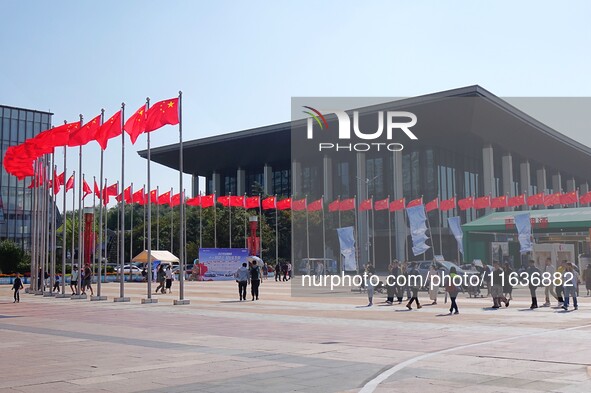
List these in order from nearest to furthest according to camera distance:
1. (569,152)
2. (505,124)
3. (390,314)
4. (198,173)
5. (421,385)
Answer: (421,385) < (390,314) < (505,124) < (569,152) < (198,173)

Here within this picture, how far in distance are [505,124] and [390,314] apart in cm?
5106

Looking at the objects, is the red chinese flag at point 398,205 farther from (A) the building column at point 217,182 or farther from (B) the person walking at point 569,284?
(A) the building column at point 217,182

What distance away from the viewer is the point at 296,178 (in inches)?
3329

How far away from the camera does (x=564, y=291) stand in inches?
908

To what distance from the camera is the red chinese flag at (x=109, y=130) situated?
31.5m

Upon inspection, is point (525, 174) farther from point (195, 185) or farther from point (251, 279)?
point (251, 279)

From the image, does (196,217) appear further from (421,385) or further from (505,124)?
(421,385)

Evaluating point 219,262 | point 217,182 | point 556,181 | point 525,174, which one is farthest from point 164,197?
point 556,181

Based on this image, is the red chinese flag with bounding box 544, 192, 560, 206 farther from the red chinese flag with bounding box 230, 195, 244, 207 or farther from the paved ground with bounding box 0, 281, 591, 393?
the paved ground with bounding box 0, 281, 591, 393

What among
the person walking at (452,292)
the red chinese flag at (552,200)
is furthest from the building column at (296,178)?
the person walking at (452,292)

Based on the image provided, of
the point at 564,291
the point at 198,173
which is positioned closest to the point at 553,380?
the point at 564,291

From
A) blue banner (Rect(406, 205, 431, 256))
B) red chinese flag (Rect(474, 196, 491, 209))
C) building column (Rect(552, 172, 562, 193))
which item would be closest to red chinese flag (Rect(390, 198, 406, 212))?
red chinese flag (Rect(474, 196, 491, 209))

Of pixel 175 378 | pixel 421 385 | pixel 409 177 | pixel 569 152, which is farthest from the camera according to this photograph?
pixel 569 152

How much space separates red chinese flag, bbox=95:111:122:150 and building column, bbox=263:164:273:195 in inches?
2303
